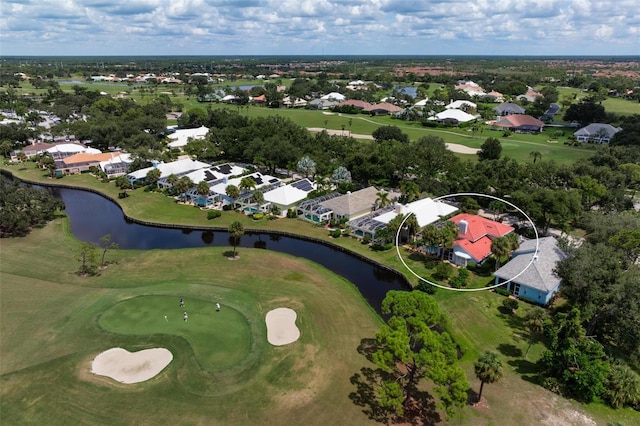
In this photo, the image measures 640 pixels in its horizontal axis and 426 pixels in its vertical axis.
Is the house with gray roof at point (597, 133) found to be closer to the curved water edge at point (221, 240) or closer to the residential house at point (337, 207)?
the residential house at point (337, 207)

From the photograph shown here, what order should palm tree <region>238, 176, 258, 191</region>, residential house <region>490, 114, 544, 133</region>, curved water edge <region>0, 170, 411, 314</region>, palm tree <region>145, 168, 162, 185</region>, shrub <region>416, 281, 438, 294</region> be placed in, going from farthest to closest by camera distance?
residential house <region>490, 114, 544, 133</region>
palm tree <region>145, 168, 162, 185</region>
palm tree <region>238, 176, 258, 191</region>
curved water edge <region>0, 170, 411, 314</region>
shrub <region>416, 281, 438, 294</region>

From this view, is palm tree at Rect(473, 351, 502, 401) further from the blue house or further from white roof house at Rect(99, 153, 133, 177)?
white roof house at Rect(99, 153, 133, 177)

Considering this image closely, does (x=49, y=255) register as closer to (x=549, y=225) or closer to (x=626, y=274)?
(x=626, y=274)

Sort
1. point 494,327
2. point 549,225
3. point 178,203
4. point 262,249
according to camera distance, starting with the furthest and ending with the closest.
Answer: point 178,203, point 549,225, point 262,249, point 494,327

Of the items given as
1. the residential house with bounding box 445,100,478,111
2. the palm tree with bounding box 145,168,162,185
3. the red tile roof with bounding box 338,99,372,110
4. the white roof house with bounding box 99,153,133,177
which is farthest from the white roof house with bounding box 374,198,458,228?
the red tile roof with bounding box 338,99,372,110

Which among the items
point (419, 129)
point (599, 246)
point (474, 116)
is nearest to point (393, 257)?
point (599, 246)

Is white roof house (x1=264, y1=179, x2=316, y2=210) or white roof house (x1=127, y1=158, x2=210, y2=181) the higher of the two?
white roof house (x1=127, y1=158, x2=210, y2=181)

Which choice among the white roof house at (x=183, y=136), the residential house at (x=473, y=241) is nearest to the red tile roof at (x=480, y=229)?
the residential house at (x=473, y=241)
